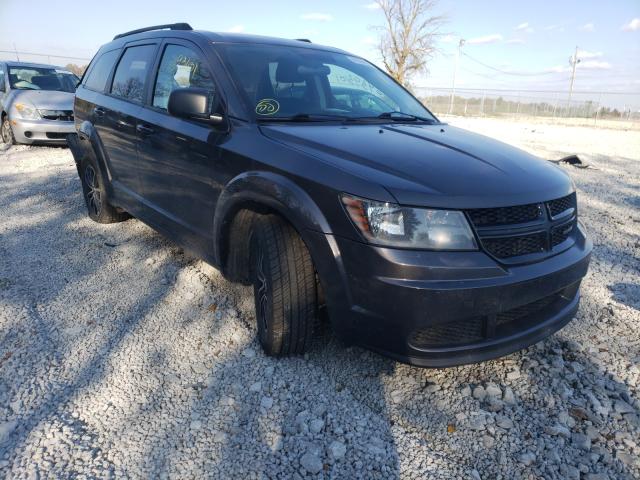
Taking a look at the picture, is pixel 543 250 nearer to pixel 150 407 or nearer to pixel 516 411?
pixel 516 411

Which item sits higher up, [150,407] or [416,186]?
[416,186]

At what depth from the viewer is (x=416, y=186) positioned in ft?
6.80

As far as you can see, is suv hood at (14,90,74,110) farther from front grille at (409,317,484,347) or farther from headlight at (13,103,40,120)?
front grille at (409,317,484,347)

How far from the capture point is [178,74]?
10.9 feet

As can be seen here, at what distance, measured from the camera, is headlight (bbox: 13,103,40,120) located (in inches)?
373

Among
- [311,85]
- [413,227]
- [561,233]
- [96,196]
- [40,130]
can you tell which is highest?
[311,85]

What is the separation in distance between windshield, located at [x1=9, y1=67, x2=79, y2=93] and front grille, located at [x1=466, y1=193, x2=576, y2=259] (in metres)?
10.9

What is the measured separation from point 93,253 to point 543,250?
3708 mm

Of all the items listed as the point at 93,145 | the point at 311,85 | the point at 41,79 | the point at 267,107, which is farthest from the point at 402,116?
the point at 41,79

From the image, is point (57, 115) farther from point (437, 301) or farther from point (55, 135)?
point (437, 301)

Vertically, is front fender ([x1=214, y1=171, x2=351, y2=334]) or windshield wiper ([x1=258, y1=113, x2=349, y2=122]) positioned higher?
windshield wiper ([x1=258, y1=113, x2=349, y2=122])

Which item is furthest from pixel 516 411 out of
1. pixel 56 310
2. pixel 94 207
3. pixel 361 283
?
pixel 94 207

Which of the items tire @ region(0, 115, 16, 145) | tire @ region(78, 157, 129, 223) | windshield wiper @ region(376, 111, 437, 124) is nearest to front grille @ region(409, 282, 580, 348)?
windshield wiper @ region(376, 111, 437, 124)

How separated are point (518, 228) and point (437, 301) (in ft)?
1.74
